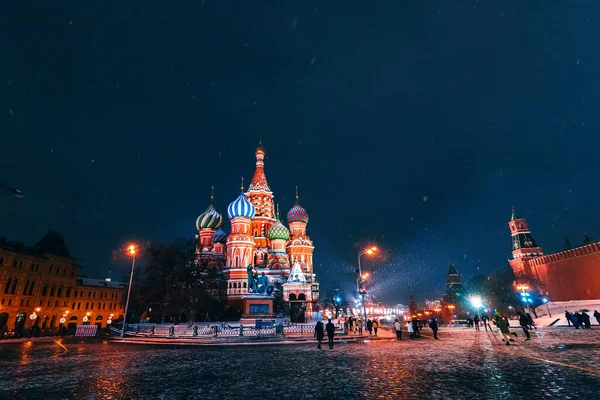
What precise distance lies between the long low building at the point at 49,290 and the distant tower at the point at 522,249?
82971 millimetres

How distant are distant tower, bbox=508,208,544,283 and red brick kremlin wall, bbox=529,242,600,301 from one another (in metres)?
3.23

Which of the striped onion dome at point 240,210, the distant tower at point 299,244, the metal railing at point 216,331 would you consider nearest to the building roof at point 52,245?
the striped onion dome at point 240,210

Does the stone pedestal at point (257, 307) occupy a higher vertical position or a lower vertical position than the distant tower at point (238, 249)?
lower

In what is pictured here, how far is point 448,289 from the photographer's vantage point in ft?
333

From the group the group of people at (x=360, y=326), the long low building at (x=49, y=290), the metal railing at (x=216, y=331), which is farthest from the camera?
the long low building at (x=49, y=290)

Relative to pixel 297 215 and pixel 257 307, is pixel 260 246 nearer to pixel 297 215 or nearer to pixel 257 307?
pixel 297 215

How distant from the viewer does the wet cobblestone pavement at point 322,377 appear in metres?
7.65

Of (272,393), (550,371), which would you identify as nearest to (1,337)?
(272,393)

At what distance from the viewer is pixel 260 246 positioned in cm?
6956

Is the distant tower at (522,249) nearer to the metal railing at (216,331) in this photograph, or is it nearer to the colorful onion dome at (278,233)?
the colorful onion dome at (278,233)

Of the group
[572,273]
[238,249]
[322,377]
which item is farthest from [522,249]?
[322,377]

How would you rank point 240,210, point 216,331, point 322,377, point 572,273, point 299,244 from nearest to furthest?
point 322,377
point 216,331
point 572,273
point 240,210
point 299,244

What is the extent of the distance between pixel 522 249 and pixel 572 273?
2597 cm

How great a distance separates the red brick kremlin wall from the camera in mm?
51719
